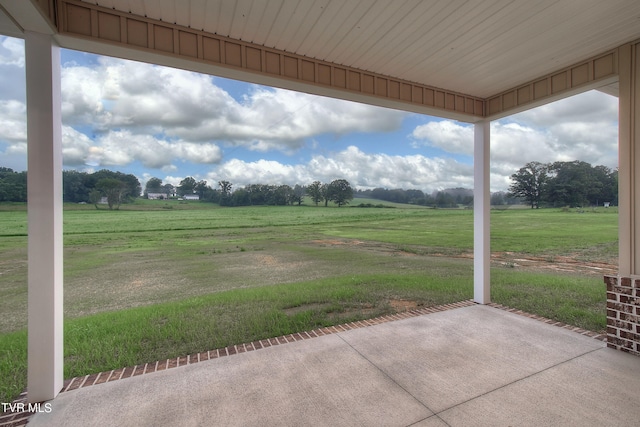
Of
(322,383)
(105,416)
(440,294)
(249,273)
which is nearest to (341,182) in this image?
(249,273)

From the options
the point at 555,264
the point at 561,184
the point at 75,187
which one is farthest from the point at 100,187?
the point at 561,184

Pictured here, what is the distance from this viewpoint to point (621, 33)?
7.56 feet

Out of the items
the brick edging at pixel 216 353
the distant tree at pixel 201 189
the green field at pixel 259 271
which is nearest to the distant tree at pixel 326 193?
the green field at pixel 259 271

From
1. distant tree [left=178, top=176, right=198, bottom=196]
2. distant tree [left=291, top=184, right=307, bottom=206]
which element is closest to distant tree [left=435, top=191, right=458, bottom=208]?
distant tree [left=291, top=184, right=307, bottom=206]

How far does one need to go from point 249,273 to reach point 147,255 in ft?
7.25

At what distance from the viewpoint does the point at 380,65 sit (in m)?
2.88

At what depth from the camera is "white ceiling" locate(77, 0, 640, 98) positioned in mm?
1927

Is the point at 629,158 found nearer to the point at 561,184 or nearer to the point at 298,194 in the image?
the point at 561,184

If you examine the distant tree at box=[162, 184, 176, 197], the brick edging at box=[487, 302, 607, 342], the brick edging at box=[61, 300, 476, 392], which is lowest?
the brick edging at box=[61, 300, 476, 392]

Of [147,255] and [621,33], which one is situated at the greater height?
[621,33]

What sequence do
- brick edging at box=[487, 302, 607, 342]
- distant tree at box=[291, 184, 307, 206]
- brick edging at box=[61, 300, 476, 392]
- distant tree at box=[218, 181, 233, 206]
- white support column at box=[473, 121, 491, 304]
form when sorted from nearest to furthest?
1. brick edging at box=[61, 300, 476, 392]
2. brick edging at box=[487, 302, 607, 342]
3. white support column at box=[473, 121, 491, 304]
4. distant tree at box=[218, 181, 233, 206]
5. distant tree at box=[291, 184, 307, 206]

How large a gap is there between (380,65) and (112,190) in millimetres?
5420

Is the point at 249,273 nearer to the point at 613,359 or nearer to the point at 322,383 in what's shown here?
the point at 322,383

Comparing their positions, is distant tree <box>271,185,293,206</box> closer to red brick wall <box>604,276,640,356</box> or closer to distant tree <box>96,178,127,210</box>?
distant tree <box>96,178,127,210</box>
